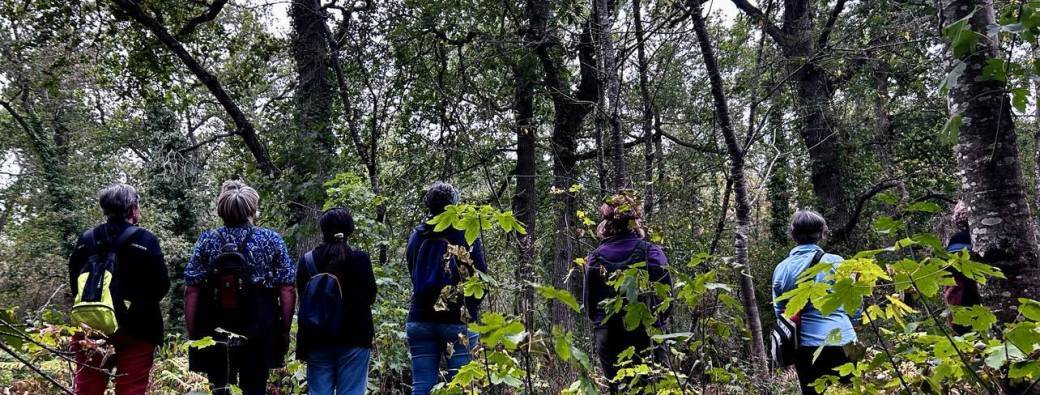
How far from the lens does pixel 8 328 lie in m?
0.98

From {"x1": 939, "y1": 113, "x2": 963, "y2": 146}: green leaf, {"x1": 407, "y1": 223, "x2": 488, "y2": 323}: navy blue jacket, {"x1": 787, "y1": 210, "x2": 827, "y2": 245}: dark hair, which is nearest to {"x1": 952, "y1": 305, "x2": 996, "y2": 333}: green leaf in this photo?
{"x1": 939, "y1": 113, "x2": 963, "y2": 146}: green leaf

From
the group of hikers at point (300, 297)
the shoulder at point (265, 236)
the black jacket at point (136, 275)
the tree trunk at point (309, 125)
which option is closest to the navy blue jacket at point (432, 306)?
the group of hikers at point (300, 297)

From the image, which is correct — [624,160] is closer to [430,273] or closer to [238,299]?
[430,273]

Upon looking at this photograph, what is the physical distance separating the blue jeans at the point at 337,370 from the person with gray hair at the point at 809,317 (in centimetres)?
262

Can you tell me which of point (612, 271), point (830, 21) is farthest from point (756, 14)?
point (612, 271)

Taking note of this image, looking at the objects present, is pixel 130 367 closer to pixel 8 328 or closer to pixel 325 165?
pixel 8 328

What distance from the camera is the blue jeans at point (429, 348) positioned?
3479 mm

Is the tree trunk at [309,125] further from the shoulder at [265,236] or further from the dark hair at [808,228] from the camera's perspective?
the dark hair at [808,228]

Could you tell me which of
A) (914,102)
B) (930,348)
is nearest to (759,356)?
(930,348)

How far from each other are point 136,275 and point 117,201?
46cm

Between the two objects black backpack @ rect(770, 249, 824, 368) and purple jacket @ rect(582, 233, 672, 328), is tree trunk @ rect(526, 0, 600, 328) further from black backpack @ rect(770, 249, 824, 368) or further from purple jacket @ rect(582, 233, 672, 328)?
black backpack @ rect(770, 249, 824, 368)

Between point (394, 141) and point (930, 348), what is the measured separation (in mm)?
7542

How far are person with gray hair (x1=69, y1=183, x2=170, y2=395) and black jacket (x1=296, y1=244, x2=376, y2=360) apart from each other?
832mm

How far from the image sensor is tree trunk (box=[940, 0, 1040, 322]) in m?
2.41
